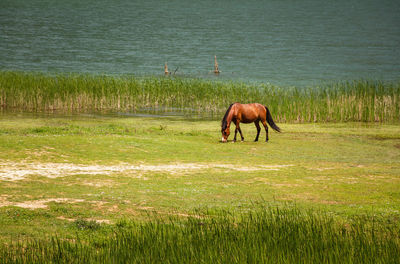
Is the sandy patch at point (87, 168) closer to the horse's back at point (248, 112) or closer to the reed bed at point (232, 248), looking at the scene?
the horse's back at point (248, 112)

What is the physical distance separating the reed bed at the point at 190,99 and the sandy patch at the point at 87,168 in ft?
39.0

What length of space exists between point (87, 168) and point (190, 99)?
19188 millimetres

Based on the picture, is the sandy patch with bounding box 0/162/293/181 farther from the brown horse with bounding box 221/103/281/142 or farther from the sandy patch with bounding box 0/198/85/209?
the brown horse with bounding box 221/103/281/142

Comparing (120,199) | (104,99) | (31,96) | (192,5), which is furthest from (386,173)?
(192,5)

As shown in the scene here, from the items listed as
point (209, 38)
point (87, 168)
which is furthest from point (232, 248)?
point (209, 38)

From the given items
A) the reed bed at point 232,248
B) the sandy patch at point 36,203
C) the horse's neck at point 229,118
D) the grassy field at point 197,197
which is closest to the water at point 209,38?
the horse's neck at point 229,118

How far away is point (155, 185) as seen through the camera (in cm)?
995

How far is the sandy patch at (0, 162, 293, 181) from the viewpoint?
10445 millimetres

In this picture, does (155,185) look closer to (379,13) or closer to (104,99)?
(104,99)

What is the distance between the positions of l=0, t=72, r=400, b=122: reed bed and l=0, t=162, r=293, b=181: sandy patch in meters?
11.9

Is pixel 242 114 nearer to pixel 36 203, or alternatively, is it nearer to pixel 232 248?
pixel 36 203

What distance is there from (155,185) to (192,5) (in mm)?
104709

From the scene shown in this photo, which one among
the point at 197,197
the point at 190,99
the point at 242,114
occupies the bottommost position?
the point at 197,197

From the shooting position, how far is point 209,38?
83.3 m
